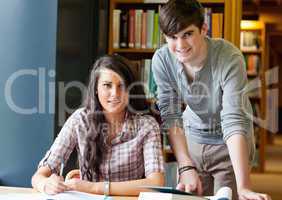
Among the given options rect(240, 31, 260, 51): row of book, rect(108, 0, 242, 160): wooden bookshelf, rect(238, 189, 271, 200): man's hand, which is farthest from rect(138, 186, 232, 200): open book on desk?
rect(240, 31, 260, 51): row of book

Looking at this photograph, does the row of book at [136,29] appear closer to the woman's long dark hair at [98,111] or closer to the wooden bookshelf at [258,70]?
the woman's long dark hair at [98,111]

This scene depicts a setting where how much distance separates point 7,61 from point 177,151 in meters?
1.06

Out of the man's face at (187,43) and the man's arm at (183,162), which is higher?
the man's face at (187,43)

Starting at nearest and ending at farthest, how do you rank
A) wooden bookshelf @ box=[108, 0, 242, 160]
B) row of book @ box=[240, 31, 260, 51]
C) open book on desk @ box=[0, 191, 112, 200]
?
open book on desk @ box=[0, 191, 112, 200]
wooden bookshelf @ box=[108, 0, 242, 160]
row of book @ box=[240, 31, 260, 51]

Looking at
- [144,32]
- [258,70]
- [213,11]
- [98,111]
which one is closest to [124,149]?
[98,111]

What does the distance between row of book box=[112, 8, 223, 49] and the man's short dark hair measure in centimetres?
164

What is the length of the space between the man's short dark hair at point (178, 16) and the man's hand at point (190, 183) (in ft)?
1.53

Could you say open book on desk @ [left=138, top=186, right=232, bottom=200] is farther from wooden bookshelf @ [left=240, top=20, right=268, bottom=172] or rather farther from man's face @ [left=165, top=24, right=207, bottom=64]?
wooden bookshelf @ [left=240, top=20, right=268, bottom=172]

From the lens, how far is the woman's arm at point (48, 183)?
5.34ft

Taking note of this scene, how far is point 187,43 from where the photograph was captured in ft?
5.64

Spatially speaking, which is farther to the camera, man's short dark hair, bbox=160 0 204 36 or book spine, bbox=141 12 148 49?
book spine, bbox=141 12 148 49

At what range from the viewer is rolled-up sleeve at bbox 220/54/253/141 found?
1.68 m

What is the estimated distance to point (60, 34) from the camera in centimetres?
260

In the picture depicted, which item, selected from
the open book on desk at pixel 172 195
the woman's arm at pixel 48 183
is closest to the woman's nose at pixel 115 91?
the woman's arm at pixel 48 183
